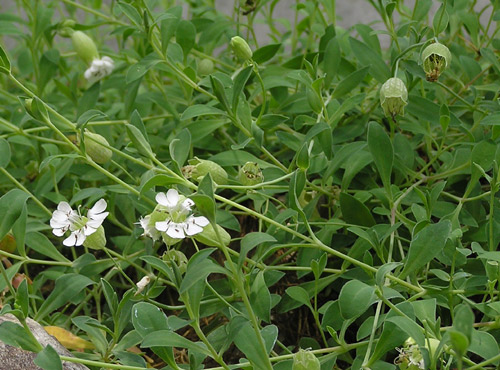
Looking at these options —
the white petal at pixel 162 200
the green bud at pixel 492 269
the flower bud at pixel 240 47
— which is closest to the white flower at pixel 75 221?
the white petal at pixel 162 200

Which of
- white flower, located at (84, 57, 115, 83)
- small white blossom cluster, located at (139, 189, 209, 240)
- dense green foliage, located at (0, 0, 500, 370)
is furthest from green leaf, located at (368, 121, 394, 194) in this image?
white flower, located at (84, 57, 115, 83)

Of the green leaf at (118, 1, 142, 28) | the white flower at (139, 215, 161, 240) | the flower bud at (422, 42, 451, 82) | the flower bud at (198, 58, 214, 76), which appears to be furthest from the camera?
the flower bud at (198, 58, 214, 76)

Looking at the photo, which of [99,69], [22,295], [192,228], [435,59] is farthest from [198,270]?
[99,69]

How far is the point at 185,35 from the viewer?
37.6 inches

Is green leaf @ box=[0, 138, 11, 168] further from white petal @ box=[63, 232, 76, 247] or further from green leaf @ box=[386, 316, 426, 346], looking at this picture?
green leaf @ box=[386, 316, 426, 346]

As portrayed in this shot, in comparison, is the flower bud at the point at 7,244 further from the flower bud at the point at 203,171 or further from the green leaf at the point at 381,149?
the green leaf at the point at 381,149

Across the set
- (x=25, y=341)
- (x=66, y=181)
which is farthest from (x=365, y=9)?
(x=25, y=341)

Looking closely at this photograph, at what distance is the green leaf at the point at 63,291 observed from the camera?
0.74 m

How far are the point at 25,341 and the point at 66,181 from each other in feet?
1.40

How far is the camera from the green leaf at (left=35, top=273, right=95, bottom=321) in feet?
2.43

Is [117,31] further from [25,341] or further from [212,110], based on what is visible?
[25,341]

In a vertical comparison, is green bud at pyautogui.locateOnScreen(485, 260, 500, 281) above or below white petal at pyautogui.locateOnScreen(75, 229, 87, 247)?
above

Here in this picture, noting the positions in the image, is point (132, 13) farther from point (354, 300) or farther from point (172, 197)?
point (354, 300)

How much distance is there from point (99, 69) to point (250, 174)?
17.2 inches
